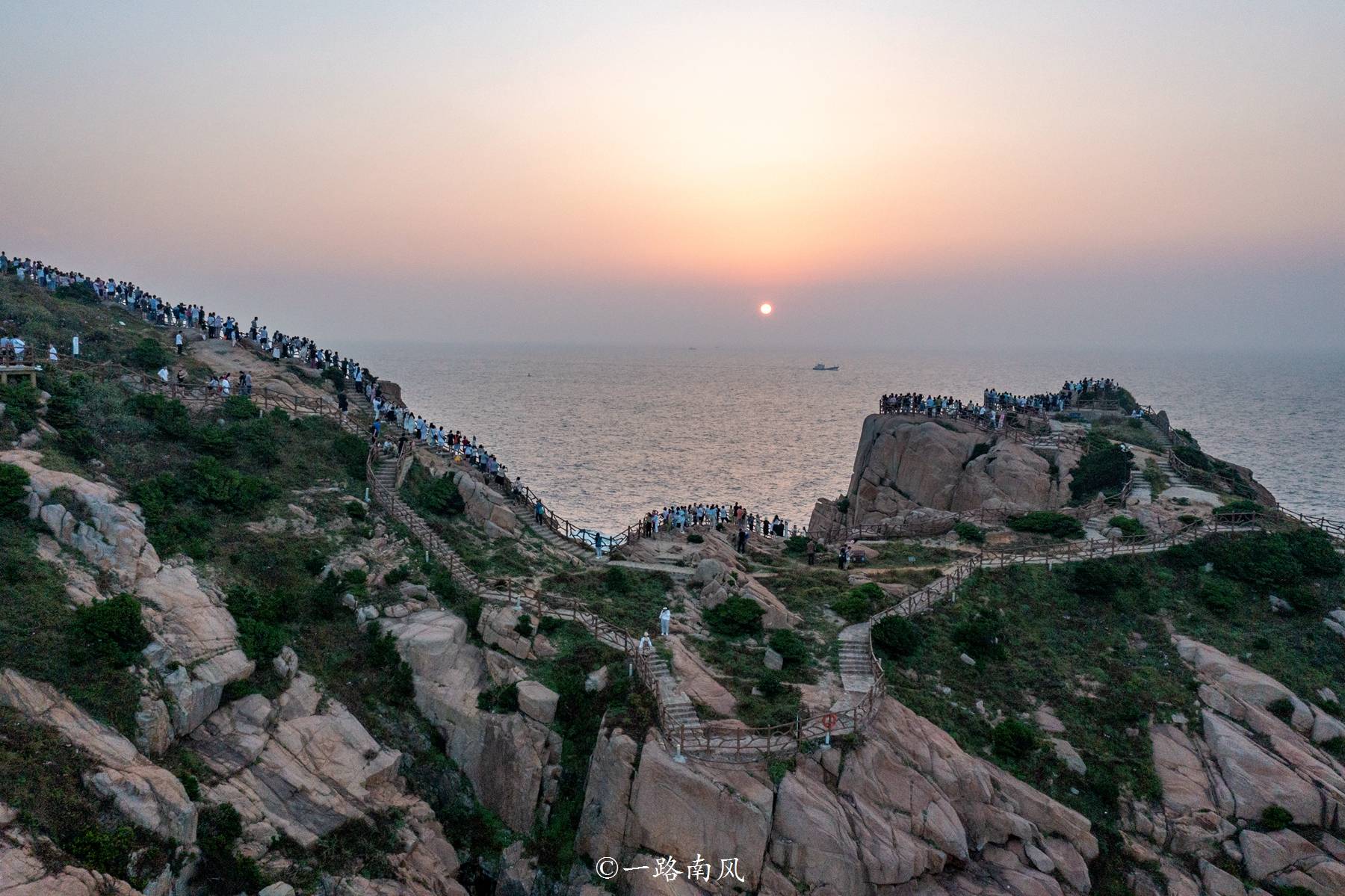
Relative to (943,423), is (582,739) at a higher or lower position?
lower

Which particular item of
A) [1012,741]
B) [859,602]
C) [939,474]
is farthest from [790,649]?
[939,474]

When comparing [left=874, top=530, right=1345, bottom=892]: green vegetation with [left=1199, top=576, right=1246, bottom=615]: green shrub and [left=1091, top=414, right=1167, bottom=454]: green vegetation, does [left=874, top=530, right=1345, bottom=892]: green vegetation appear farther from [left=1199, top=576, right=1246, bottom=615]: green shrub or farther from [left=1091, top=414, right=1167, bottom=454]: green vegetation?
[left=1091, top=414, right=1167, bottom=454]: green vegetation

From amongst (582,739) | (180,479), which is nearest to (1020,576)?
(582,739)

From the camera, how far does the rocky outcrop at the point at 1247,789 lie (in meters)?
27.2

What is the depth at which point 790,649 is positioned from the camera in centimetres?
3353

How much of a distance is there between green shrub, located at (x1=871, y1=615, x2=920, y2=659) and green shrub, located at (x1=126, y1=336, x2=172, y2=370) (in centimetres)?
4290

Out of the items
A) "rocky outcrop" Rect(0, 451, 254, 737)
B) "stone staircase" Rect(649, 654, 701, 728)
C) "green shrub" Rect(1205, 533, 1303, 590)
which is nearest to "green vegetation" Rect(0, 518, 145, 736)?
"rocky outcrop" Rect(0, 451, 254, 737)

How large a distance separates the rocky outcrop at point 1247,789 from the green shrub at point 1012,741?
12.2 ft

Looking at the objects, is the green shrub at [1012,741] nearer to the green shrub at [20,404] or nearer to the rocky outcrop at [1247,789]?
the rocky outcrop at [1247,789]

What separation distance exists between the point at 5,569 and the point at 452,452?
25331 mm

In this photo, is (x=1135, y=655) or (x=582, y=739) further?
(x=1135, y=655)

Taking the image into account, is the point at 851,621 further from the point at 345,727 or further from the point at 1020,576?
→ the point at 345,727

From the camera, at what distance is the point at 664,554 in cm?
4394

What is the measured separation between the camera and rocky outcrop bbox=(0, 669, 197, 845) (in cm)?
2191
